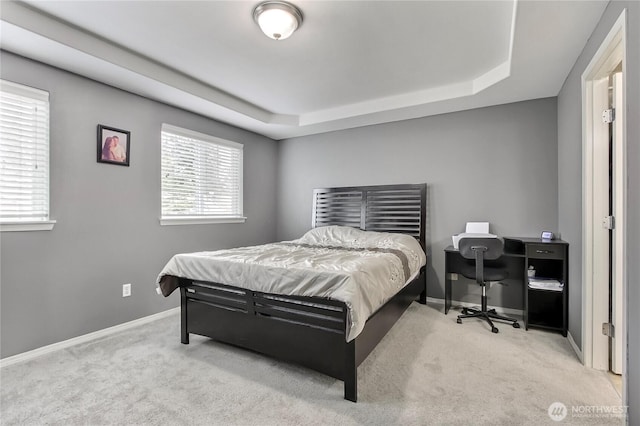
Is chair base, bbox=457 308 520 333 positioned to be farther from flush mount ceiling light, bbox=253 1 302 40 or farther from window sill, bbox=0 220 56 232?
window sill, bbox=0 220 56 232

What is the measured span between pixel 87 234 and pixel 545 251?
4.26 m

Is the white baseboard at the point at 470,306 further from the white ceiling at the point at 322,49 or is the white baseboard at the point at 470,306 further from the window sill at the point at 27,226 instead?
the window sill at the point at 27,226

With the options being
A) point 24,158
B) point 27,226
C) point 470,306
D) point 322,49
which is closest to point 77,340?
point 27,226

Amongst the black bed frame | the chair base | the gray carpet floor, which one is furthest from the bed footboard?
the chair base

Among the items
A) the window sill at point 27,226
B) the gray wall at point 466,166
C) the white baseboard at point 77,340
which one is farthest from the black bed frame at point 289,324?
the window sill at point 27,226

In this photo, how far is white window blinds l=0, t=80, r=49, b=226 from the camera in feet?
7.78

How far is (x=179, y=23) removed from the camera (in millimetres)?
2238

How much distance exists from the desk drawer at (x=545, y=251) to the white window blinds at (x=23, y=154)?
14.3ft

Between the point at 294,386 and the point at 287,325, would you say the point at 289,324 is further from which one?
the point at 294,386

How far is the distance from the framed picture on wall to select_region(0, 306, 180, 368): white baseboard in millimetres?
1611

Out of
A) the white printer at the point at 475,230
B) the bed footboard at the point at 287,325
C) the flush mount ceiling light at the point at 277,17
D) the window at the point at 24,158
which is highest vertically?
the flush mount ceiling light at the point at 277,17

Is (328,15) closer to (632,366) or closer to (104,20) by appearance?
(104,20)

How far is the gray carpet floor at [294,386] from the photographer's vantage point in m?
1.72

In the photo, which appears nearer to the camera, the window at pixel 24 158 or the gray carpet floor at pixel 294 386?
the gray carpet floor at pixel 294 386
